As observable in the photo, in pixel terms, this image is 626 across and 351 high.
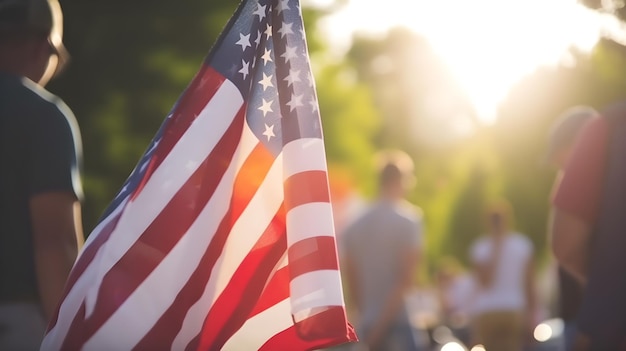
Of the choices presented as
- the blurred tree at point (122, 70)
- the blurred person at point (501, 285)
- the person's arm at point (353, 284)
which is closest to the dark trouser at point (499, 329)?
the blurred person at point (501, 285)

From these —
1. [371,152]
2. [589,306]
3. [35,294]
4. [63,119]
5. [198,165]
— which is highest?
[371,152]

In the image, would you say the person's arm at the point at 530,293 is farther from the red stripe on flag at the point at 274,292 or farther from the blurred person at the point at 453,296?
the red stripe on flag at the point at 274,292

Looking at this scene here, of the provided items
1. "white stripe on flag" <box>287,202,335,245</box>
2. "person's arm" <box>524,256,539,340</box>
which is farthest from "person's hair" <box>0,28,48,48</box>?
"person's arm" <box>524,256,539,340</box>

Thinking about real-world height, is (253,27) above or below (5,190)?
above

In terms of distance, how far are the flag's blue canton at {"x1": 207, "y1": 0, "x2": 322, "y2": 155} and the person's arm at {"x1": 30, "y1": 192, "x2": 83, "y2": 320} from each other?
69cm

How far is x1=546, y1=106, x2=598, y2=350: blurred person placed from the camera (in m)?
6.18

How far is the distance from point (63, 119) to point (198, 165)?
1.93 feet

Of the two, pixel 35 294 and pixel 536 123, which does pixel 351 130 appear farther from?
pixel 35 294

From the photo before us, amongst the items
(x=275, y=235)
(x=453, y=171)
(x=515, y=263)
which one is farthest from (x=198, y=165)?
(x=453, y=171)

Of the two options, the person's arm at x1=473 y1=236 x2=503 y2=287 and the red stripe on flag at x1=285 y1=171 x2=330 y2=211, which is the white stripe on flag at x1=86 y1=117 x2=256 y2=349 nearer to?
the red stripe on flag at x1=285 y1=171 x2=330 y2=211

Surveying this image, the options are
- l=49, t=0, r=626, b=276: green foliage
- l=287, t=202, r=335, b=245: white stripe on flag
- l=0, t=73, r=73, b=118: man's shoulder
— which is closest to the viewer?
l=287, t=202, r=335, b=245: white stripe on flag

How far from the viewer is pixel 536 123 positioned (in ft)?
115

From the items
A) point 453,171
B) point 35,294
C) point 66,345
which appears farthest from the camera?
point 453,171

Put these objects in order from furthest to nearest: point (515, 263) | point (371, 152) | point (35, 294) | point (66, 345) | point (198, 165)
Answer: point (371, 152) → point (515, 263) → point (35, 294) → point (198, 165) → point (66, 345)
